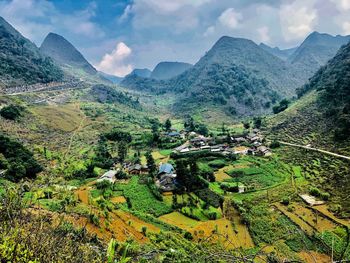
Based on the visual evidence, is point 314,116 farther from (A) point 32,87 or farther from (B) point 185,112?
(A) point 32,87

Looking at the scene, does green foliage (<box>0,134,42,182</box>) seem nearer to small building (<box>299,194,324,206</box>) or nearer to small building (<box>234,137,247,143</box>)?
small building (<box>299,194,324,206</box>)

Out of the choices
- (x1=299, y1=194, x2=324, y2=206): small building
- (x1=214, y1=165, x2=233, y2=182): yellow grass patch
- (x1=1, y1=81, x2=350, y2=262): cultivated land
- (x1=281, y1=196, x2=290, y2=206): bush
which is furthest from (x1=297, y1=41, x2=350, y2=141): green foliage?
(x1=281, y1=196, x2=290, y2=206): bush

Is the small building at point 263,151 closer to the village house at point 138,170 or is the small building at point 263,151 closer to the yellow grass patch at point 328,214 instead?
the village house at point 138,170

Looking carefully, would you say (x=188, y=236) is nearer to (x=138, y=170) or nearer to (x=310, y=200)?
(x=310, y=200)

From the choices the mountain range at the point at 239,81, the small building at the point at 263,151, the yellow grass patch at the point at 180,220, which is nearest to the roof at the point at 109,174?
the yellow grass patch at the point at 180,220

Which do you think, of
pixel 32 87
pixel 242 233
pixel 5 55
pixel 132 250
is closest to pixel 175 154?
pixel 242 233

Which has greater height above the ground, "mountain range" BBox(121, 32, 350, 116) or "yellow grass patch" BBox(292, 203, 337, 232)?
"mountain range" BBox(121, 32, 350, 116)

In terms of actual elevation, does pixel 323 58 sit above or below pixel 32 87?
above
